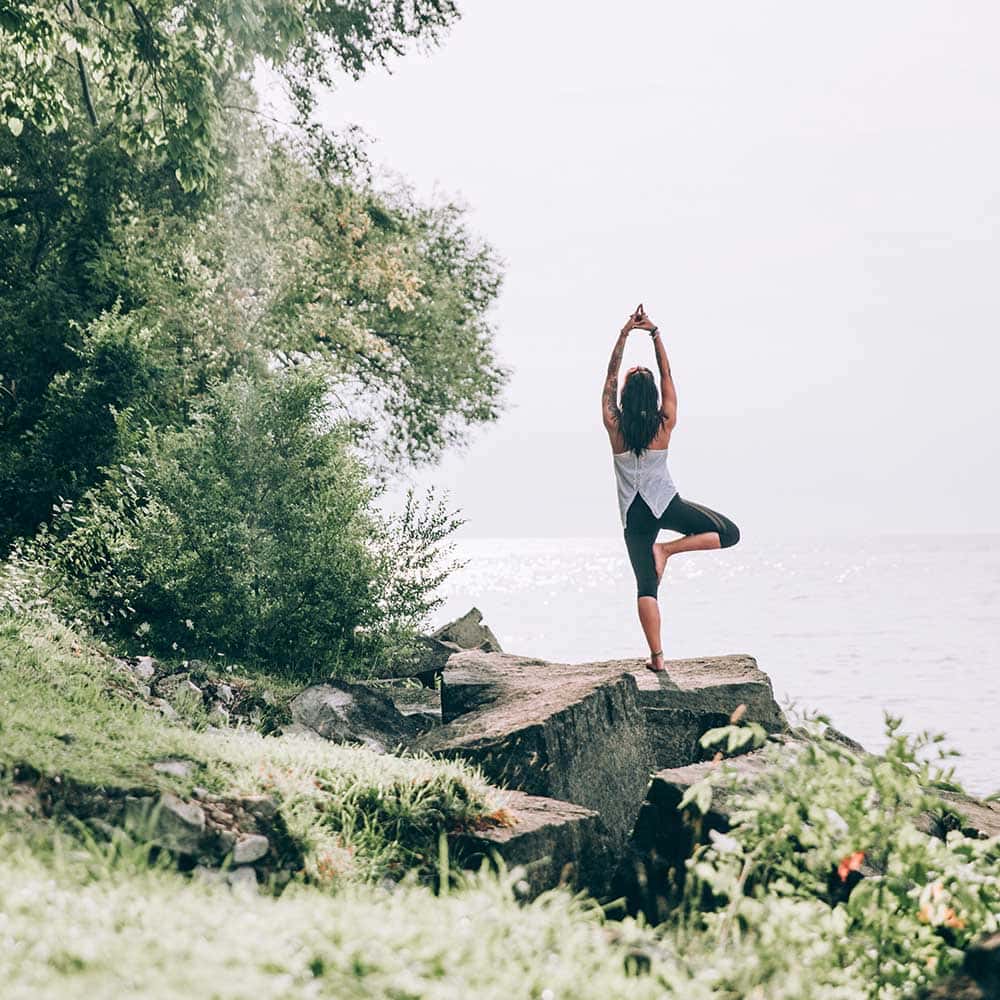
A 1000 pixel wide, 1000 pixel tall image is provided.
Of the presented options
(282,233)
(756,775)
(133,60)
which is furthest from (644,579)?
(282,233)

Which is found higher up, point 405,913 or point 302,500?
point 302,500

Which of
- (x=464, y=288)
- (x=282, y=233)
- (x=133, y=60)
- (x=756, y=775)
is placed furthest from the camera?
(x=464, y=288)

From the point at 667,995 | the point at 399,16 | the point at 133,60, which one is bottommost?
the point at 667,995

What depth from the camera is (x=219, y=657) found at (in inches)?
490

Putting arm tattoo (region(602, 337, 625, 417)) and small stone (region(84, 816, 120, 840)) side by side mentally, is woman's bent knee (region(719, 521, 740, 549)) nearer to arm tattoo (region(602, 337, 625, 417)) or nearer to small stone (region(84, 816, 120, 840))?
arm tattoo (region(602, 337, 625, 417))

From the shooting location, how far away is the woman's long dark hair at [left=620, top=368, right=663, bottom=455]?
33.3 feet

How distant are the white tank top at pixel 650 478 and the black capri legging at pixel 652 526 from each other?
0.24 ft

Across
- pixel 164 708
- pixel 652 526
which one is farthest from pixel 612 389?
pixel 164 708

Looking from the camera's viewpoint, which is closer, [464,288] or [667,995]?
[667,995]

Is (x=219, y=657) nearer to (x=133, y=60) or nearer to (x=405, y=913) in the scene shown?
(x=133, y=60)

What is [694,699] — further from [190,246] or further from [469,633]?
[190,246]

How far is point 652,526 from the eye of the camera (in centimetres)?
1035

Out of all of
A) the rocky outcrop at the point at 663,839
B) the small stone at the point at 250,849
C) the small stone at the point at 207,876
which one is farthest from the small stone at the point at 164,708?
the rocky outcrop at the point at 663,839

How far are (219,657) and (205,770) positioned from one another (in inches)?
260
